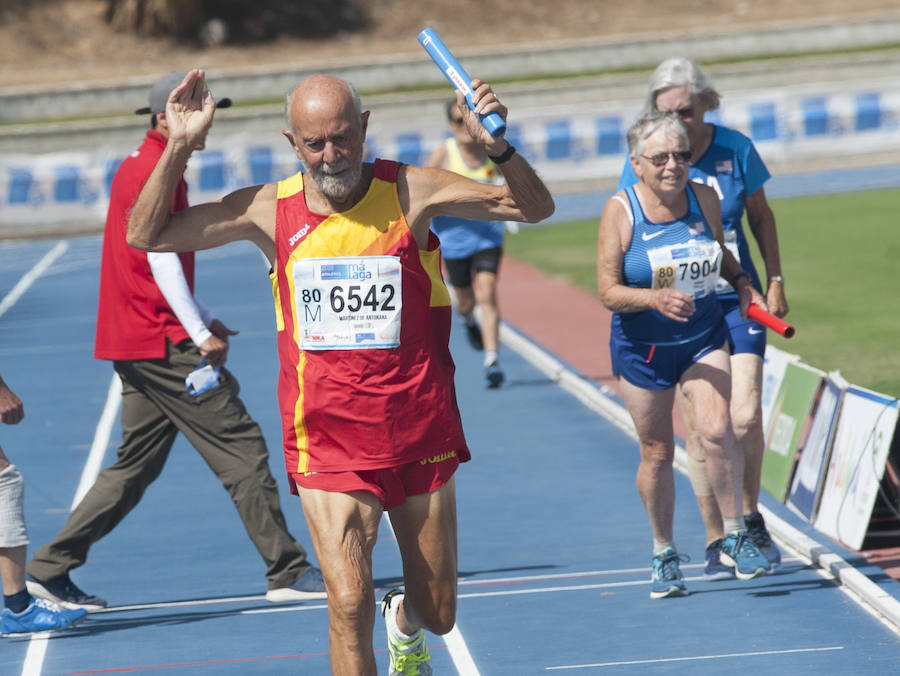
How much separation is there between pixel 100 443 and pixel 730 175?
19.2 feet

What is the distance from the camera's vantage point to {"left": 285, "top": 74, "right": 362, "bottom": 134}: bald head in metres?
4.93

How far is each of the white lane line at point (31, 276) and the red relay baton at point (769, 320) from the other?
47.0 ft

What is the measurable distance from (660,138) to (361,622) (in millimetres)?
2778

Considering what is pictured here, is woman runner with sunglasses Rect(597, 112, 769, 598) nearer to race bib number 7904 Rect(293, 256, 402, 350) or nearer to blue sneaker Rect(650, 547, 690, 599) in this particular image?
blue sneaker Rect(650, 547, 690, 599)

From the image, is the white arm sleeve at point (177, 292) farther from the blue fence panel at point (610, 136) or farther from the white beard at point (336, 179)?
the blue fence panel at point (610, 136)

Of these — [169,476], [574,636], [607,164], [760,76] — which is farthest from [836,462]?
[760,76]

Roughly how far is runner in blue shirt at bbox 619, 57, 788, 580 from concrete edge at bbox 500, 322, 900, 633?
25 cm

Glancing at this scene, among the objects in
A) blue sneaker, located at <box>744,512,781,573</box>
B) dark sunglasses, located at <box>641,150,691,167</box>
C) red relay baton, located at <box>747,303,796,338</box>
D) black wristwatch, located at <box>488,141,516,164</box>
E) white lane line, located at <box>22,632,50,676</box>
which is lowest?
white lane line, located at <box>22,632,50,676</box>

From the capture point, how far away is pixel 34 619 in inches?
269

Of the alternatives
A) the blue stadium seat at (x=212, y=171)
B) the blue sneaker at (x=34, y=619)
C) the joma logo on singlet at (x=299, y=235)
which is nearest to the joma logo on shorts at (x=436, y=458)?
the joma logo on singlet at (x=299, y=235)

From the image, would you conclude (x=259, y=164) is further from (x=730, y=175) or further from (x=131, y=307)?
(x=730, y=175)

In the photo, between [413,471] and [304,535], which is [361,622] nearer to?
[413,471]

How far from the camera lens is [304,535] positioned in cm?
871

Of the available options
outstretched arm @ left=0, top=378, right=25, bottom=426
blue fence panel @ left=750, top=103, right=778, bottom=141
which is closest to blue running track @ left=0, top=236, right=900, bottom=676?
outstretched arm @ left=0, top=378, right=25, bottom=426
